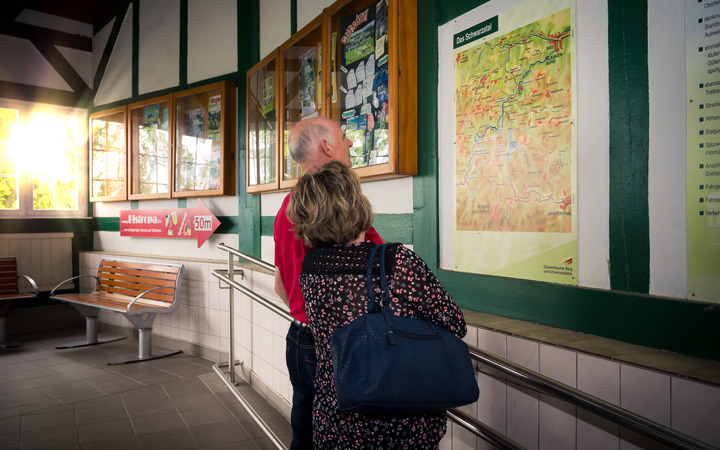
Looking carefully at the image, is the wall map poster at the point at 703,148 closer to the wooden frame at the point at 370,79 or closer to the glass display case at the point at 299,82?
the wooden frame at the point at 370,79

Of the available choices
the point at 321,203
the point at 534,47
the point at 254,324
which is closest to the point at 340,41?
the point at 534,47

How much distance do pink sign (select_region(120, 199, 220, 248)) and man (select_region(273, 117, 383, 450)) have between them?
10.8ft

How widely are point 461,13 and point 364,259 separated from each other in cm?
153

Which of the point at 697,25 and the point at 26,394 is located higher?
the point at 697,25

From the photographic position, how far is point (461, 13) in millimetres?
2230

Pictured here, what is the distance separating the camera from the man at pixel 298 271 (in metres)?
1.63

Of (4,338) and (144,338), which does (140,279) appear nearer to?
(144,338)

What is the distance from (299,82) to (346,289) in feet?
8.77

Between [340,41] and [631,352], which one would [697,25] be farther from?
[340,41]

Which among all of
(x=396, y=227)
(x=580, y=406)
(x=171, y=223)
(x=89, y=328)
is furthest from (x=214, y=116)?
(x=580, y=406)

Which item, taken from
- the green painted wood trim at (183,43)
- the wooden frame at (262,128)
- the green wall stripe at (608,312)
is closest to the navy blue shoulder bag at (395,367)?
the green wall stripe at (608,312)

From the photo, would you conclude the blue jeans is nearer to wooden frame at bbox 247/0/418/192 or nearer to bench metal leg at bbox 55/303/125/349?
wooden frame at bbox 247/0/418/192

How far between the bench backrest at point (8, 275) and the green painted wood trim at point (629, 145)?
650cm

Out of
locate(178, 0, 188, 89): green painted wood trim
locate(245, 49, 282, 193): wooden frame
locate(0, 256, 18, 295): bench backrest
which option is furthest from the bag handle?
locate(0, 256, 18, 295): bench backrest
